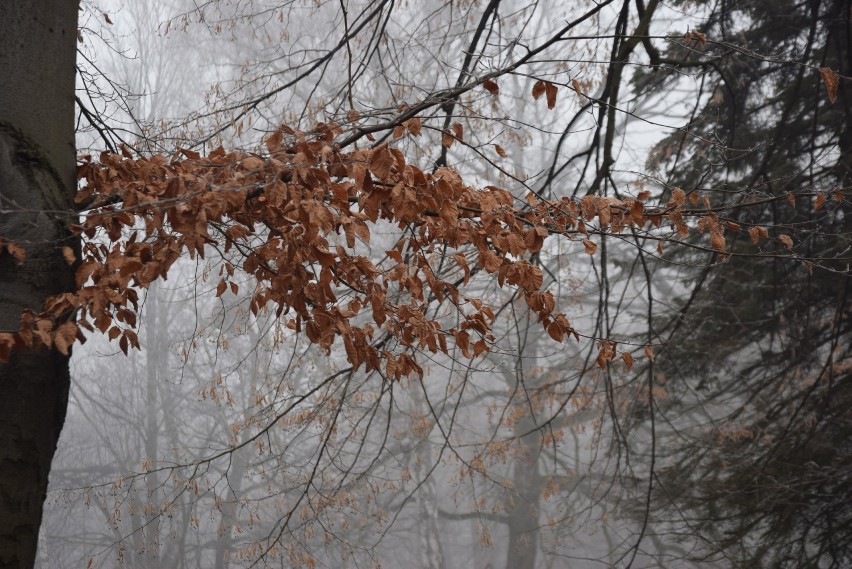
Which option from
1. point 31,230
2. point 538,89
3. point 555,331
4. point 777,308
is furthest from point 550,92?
point 777,308

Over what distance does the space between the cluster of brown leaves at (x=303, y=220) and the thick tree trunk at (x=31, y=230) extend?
0.12 m

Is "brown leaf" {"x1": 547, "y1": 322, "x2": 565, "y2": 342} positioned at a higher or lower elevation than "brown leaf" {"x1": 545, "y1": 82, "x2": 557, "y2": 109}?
lower

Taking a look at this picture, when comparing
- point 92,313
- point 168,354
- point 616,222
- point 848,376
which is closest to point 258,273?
point 92,313

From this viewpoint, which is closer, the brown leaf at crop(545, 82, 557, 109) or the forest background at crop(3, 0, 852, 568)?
the brown leaf at crop(545, 82, 557, 109)

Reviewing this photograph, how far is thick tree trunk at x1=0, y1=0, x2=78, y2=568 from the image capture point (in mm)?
2314

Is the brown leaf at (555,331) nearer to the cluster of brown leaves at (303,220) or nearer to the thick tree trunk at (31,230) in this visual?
the cluster of brown leaves at (303,220)

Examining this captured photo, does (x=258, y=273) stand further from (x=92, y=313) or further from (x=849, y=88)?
(x=849, y=88)

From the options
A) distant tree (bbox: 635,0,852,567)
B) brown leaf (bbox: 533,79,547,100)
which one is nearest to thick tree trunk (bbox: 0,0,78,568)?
brown leaf (bbox: 533,79,547,100)

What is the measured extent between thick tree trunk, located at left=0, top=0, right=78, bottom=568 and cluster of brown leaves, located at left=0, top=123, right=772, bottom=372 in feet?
0.41

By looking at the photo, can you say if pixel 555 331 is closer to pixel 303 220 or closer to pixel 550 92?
pixel 550 92

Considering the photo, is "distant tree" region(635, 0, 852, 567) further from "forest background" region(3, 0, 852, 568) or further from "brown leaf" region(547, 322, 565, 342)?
"brown leaf" region(547, 322, 565, 342)

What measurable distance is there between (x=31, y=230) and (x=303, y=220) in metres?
0.96

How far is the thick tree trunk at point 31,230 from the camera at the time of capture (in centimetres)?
231

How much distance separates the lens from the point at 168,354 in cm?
1403
